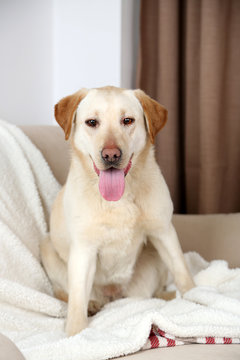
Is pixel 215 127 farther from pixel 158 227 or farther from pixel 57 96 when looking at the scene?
pixel 158 227

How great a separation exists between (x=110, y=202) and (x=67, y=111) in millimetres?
345

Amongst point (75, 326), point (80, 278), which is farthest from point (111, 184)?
point (75, 326)

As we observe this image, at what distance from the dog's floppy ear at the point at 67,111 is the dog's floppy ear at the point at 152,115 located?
0.70 ft

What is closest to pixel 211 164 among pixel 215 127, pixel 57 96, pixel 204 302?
pixel 215 127

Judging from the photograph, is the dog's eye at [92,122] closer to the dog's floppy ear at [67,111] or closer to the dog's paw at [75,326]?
the dog's floppy ear at [67,111]

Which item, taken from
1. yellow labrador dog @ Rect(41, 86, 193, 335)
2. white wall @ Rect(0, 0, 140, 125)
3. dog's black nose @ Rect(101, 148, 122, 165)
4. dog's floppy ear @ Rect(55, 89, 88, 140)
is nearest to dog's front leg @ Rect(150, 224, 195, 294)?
yellow labrador dog @ Rect(41, 86, 193, 335)

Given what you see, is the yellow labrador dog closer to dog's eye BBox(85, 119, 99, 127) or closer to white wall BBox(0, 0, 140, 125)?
dog's eye BBox(85, 119, 99, 127)

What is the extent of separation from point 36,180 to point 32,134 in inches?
9.8

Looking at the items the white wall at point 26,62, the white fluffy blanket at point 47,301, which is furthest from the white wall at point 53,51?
the white fluffy blanket at point 47,301

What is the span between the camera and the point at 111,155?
4.71 ft

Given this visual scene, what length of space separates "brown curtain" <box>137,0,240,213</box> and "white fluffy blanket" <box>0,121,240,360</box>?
2.48 feet

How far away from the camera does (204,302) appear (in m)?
Answer: 1.47

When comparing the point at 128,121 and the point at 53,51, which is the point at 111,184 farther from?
the point at 53,51

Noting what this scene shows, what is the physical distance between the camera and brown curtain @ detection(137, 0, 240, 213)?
257 centimetres
